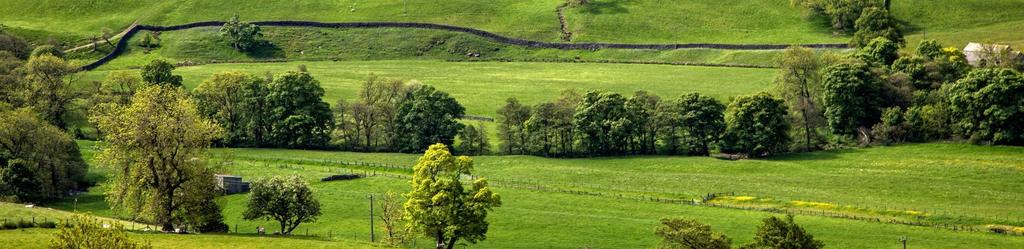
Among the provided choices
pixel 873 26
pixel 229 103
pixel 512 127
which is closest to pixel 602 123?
pixel 512 127

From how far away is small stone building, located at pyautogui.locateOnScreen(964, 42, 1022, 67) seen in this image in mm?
162625

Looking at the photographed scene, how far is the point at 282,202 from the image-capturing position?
10331cm

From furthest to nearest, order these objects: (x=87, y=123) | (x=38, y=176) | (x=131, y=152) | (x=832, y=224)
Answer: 1. (x=87, y=123)
2. (x=38, y=176)
3. (x=832, y=224)
4. (x=131, y=152)

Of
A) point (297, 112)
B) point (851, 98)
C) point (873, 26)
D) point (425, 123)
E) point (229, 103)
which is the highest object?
point (873, 26)

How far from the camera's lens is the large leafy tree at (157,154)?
322 feet

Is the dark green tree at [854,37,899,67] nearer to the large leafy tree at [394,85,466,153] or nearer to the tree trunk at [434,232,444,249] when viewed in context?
the large leafy tree at [394,85,466,153]

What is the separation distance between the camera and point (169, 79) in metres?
163

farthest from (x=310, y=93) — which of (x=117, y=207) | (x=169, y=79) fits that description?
(x=117, y=207)

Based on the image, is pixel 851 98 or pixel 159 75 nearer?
pixel 851 98

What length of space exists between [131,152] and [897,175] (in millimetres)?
67843

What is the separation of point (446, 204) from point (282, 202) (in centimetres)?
1355

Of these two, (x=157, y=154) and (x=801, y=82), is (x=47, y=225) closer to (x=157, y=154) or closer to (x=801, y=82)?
(x=157, y=154)

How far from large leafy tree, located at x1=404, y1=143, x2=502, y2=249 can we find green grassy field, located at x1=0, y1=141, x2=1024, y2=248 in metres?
4.07

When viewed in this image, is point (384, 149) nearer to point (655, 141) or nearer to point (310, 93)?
point (310, 93)
